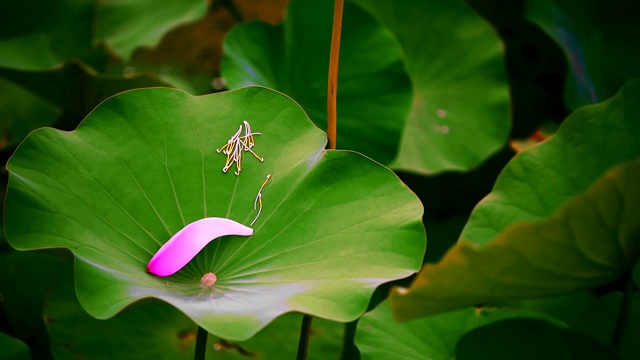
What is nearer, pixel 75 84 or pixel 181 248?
pixel 181 248

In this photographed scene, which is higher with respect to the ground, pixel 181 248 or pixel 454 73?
pixel 181 248

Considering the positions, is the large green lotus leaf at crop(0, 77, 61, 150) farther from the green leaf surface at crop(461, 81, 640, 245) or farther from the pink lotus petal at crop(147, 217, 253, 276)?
the green leaf surface at crop(461, 81, 640, 245)

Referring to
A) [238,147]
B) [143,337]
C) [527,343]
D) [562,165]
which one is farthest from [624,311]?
[143,337]

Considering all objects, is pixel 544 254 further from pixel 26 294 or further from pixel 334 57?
pixel 26 294

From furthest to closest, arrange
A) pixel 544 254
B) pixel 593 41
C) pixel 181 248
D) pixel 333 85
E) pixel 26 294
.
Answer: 1. pixel 593 41
2. pixel 26 294
3. pixel 333 85
4. pixel 181 248
5. pixel 544 254

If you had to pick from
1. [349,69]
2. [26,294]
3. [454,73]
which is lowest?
[26,294]

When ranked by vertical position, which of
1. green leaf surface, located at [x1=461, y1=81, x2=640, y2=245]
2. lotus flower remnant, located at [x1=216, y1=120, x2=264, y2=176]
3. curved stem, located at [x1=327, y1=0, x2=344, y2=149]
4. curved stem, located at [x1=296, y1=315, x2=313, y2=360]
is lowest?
curved stem, located at [x1=296, y1=315, x2=313, y2=360]

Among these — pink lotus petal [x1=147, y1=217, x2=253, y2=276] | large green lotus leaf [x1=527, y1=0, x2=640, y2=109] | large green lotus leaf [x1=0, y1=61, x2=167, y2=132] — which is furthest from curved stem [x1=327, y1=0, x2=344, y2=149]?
large green lotus leaf [x1=527, y1=0, x2=640, y2=109]
